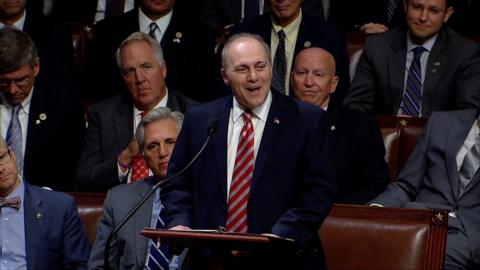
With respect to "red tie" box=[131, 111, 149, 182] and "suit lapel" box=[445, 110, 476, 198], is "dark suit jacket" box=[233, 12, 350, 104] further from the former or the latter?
"red tie" box=[131, 111, 149, 182]

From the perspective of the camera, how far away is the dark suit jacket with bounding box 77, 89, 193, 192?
200 inches

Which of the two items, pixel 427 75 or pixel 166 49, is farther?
pixel 166 49

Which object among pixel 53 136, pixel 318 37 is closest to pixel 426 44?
pixel 318 37

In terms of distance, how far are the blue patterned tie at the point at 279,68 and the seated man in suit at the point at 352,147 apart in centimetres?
25

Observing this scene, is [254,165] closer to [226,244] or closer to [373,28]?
[226,244]

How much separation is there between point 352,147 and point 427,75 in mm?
696

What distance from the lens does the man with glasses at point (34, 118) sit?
203 inches

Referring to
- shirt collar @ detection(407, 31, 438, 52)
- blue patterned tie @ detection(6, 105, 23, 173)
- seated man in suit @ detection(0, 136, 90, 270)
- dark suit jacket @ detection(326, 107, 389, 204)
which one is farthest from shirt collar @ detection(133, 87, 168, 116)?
shirt collar @ detection(407, 31, 438, 52)

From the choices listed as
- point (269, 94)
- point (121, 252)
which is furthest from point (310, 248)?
point (121, 252)

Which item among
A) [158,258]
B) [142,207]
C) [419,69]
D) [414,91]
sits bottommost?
[158,258]

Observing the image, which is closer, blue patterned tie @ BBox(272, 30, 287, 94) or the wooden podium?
the wooden podium

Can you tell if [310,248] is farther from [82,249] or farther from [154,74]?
[154,74]

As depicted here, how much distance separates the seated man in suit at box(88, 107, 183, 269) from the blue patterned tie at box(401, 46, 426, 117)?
1.38 meters

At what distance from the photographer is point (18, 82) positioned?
5.16 metres
